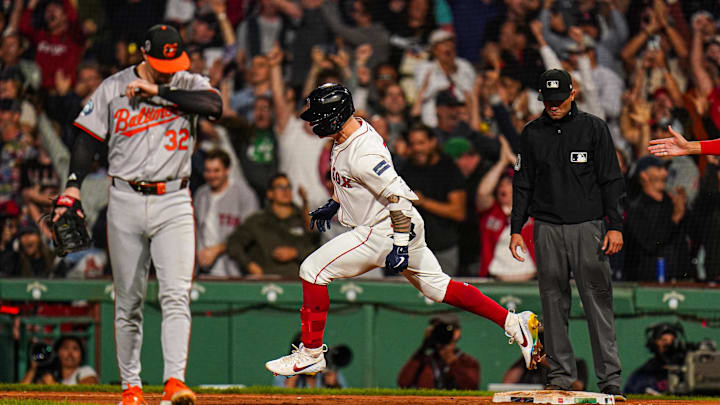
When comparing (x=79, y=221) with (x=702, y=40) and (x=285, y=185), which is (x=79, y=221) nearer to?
(x=285, y=185)

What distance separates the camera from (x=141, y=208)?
5547mm

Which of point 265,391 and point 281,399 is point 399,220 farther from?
point 265,391

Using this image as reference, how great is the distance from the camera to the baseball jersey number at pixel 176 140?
5.64 m

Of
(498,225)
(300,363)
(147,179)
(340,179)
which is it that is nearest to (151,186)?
(147,179)

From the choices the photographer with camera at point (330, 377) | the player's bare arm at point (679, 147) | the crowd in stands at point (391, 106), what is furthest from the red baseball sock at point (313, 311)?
the crowd in stands at point (391, 106)

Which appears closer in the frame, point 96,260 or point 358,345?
point 358,345

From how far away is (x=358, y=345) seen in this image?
8938 mm

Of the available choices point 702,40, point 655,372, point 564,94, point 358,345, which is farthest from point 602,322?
point 702,40

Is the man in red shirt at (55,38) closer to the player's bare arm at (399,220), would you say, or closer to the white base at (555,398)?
the player's bare arm at (399,220)

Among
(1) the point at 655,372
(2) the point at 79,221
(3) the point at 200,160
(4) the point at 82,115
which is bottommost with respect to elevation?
(1) the point at 655,372

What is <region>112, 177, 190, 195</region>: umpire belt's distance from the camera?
18.2ft

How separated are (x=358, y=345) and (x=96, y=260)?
312 cm

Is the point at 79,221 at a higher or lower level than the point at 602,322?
higher

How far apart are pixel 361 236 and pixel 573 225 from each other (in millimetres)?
1419
